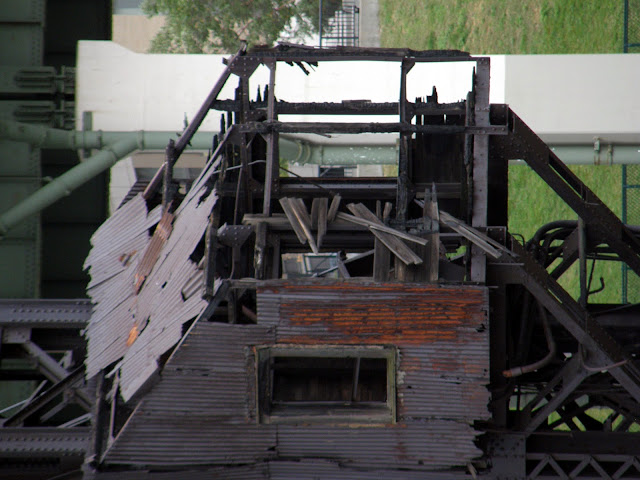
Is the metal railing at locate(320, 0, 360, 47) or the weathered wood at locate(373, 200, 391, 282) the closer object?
the weathered wood at locate(373, 200, 391, 282)

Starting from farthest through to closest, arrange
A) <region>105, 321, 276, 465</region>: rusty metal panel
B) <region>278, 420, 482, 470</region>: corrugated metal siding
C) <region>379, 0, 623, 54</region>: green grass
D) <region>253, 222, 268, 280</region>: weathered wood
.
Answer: <region>379, 0, 623, 54</region>: green grass, <region>253, 222, 268, 280</region>: weathered wood, <region>278, 420, 482, 470</region>: corrugated metal siding, <region>105, 321, 276, 465</region>: rusty metal panel

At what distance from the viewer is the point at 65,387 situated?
11.5 m

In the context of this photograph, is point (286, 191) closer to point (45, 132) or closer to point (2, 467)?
point (2, 467)

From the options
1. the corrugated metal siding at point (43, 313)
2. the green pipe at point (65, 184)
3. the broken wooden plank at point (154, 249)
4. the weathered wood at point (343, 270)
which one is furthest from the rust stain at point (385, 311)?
the green pipe at point (65, 184)

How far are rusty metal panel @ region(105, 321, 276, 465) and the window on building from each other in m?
0.20

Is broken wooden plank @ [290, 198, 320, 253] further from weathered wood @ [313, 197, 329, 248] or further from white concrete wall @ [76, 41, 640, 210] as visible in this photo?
white concrete wall @ [76, 41, 640, 210]

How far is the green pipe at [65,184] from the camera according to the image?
1805 centimetres

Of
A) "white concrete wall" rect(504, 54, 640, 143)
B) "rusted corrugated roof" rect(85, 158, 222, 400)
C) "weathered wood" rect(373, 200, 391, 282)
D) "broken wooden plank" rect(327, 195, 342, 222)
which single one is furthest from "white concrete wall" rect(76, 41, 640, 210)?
"weathered wood" rect(373, 200, 391, 282)

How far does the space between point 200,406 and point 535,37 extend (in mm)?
22414

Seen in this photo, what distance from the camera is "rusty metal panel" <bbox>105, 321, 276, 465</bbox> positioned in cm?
902

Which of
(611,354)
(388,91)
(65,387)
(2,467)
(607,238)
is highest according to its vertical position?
(388,91)

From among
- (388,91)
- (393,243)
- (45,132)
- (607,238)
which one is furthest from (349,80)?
(393,243)

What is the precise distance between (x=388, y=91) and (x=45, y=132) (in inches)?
333

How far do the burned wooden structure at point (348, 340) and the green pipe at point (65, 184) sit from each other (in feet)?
23.5
